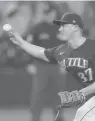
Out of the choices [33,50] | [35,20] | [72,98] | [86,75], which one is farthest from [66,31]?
[35,20]

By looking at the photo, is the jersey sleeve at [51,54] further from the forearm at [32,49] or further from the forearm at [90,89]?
the forearm at [90,89]

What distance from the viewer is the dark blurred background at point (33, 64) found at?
30.4ft

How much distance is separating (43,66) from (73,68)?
3.67 metres

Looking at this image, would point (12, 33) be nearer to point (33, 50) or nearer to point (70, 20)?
point (33, 50)

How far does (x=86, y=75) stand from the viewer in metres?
5.69

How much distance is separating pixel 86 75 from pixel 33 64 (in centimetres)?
415

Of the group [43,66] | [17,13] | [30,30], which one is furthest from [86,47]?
[17,13]

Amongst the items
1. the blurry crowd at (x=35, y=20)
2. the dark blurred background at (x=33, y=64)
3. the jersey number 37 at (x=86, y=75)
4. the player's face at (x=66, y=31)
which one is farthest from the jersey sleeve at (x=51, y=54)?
the blurry crowd at (x=35, y=20)

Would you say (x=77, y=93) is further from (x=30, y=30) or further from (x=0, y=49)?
(x=0, y=49)

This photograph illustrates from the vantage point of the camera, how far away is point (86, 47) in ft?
18.7

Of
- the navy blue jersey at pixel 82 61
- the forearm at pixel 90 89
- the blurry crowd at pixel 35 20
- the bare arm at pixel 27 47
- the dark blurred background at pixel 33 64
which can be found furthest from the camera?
the blurry crowd at pixel 35 20

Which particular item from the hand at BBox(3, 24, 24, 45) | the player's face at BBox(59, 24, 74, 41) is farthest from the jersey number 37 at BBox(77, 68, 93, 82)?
the hand at BBox(3, 24, 24, 45)

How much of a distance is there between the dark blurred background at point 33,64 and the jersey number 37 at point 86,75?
298 cm

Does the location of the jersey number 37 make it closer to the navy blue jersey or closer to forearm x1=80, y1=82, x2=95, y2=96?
the navy blue jersey
